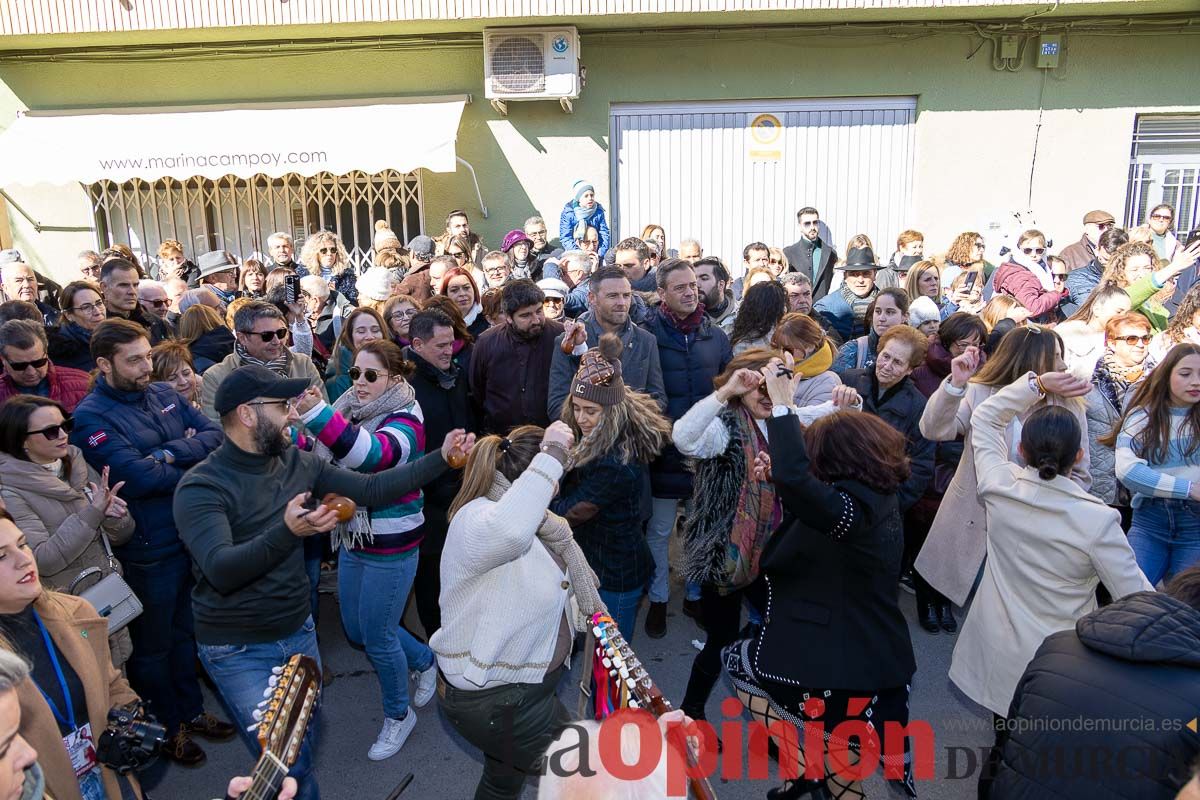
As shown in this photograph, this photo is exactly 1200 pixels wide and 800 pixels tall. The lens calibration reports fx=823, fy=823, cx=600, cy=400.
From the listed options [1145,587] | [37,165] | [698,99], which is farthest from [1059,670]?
[37,165]

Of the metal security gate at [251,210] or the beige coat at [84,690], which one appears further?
the metal security gate at [251,210]

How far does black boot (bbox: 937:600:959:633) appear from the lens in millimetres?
4836

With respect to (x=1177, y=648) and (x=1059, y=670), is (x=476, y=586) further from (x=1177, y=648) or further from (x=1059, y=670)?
(x=1177, y=648)

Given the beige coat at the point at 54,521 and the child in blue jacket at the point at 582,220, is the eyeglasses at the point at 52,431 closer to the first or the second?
the beige coat at the point at 54,521

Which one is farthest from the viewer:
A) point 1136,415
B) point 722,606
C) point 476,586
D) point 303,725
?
point 1136,415

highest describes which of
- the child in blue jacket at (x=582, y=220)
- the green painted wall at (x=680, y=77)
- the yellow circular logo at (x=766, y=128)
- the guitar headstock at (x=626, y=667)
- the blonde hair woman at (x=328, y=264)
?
the green painted wall at (x=680, y=77)

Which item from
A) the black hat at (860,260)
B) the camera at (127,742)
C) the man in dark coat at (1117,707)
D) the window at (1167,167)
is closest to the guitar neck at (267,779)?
the camera at (127,742)

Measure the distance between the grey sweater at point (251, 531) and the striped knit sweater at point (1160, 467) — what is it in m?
3.25

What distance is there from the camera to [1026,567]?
2.97m

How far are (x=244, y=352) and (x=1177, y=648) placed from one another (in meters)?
4.05

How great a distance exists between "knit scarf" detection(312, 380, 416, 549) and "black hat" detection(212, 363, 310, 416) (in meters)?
0.79

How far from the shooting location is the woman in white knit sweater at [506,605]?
248 centimetres

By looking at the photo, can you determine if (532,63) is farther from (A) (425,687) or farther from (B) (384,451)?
(A) (425,687)

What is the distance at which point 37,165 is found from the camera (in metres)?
9.12
